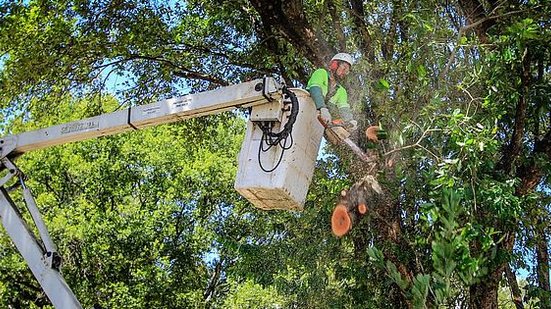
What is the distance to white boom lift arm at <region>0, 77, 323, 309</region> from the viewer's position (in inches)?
213

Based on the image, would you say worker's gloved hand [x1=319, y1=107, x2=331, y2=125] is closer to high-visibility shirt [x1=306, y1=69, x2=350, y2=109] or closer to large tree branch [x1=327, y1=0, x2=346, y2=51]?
high-visibility shirt [x1=306, y1=69, x2=350, y2=109]

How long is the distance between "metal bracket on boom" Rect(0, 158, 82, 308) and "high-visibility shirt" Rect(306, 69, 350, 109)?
282cm

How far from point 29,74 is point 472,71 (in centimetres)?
572

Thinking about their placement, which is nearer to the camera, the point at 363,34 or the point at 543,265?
the point at 543,265

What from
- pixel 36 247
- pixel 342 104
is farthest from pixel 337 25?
pixel 36 247

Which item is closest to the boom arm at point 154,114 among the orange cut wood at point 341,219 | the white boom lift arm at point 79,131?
the white boom lift arm at point 79,131

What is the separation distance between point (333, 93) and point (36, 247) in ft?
10.2

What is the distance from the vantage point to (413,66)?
6.14 m

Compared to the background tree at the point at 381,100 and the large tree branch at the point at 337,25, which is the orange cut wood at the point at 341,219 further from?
the large tree branch at the point at 337,25

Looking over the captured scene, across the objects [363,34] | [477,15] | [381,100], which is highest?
[477,15]

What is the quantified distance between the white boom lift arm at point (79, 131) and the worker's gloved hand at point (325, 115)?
25 cm

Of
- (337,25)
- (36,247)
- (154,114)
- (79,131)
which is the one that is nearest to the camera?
(154,114)

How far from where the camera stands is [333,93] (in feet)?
20.0

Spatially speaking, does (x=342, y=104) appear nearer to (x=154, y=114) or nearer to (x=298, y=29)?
(x=154, y=114)
